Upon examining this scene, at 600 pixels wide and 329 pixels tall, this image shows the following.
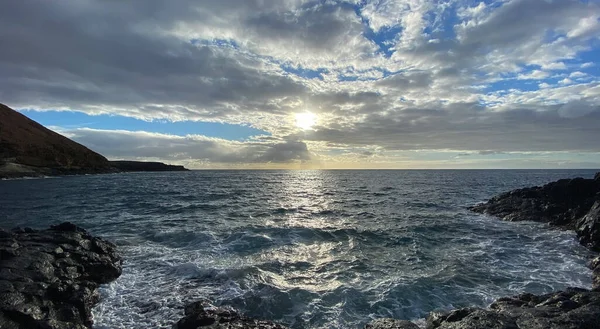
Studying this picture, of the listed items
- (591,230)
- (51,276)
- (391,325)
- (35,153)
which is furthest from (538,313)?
(35,153)

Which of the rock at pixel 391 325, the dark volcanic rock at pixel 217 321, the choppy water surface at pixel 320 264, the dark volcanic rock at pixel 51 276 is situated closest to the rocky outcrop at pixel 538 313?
the rock at pixel 391 325

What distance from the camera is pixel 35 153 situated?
127625 millimetres

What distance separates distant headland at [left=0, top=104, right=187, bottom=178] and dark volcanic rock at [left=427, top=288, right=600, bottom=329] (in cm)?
13235

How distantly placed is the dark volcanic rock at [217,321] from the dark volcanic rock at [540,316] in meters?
5.38

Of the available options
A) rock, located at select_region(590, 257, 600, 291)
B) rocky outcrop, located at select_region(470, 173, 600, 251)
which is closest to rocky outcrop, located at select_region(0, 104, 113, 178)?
rocky outcrop, located at select_region(470, 173, 600, 251)

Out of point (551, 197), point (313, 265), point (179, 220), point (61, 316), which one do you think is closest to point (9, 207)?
point (179, 220)

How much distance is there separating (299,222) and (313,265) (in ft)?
42.1

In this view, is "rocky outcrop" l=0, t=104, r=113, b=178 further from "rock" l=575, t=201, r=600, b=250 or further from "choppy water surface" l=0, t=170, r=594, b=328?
"rock" l=575, t=201, r=600, b=250

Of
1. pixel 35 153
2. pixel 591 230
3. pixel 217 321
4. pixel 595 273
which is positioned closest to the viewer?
pixel 217 321

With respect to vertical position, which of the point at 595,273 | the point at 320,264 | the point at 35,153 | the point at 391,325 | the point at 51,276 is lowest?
the point at 320,264

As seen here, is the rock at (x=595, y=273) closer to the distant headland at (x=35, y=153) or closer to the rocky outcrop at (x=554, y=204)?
the rocky outcrop at (x=554, y=204)

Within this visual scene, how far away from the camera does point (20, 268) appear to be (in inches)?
486

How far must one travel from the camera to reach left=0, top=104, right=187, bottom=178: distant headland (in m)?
110

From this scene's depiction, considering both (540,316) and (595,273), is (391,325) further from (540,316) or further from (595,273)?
(595,273)
